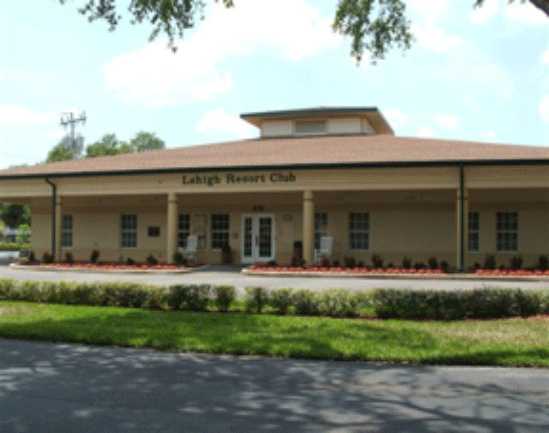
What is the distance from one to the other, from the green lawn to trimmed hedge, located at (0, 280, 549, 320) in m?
0.53

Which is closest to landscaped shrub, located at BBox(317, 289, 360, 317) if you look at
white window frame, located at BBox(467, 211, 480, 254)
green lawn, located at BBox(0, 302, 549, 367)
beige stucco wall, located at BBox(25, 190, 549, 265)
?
green lawn, located at BBox(0, 302, 549, 367)

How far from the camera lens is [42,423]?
216 inches

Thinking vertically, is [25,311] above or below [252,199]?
below

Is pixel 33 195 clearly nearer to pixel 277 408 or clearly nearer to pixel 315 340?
pixel 315 340

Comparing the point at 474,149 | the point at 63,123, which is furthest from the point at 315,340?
the point at 63,123

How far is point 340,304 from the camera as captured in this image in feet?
39.5

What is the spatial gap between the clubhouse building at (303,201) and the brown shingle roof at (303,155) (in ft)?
0.24

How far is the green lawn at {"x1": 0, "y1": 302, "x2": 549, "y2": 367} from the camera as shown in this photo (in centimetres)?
843

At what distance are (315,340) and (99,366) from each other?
321 cm

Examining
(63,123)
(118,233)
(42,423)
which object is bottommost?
(42,423)

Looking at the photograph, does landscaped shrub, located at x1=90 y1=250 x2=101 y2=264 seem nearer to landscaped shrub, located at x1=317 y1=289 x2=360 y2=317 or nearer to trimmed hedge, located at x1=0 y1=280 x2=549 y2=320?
trimmed hedge, located at x1=0 y1=280 x2=549 y2=320

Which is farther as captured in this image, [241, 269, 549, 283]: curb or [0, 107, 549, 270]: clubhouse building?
[0, 107, 549, 270]: clubhouse building

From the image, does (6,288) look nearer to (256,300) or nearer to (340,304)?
(256,300)

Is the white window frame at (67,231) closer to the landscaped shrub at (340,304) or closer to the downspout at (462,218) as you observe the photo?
the downspout at (462,218)
